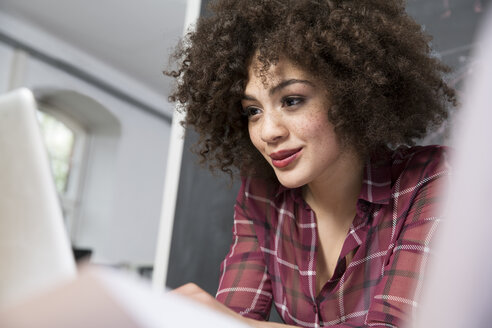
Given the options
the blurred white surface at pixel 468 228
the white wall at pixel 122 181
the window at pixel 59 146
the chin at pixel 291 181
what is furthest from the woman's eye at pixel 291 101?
the window at pixel 59 146

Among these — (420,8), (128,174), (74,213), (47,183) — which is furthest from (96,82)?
(47,183)

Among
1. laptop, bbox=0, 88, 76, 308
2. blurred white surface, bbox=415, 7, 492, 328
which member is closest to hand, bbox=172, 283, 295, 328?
laptop, bbox=0, 88, 76, 308

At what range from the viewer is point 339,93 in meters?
0.93

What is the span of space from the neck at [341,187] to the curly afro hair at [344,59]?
0.12ft

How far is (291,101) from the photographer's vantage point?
0.93 metres

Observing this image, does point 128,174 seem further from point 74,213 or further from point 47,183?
point 47,183

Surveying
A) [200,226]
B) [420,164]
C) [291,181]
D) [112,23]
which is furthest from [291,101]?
[112,23]

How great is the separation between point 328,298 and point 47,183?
0.69m

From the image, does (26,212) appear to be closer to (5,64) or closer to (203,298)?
(203,298)

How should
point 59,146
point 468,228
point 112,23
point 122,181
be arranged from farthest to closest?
point 122,181 < point 59,146 < point 112,23 < point 468,228

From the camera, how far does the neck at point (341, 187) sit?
39.4 inches

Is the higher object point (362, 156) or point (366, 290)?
point (362, 156)

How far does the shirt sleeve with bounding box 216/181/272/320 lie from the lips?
0.27 metres

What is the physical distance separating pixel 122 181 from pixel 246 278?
4536 mm
